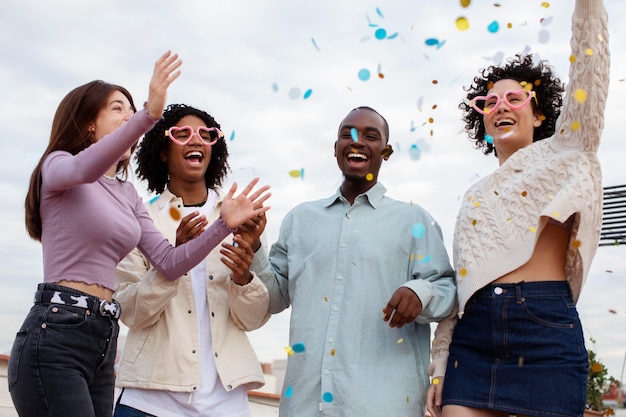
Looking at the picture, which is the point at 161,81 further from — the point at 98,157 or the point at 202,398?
the point at 202,398

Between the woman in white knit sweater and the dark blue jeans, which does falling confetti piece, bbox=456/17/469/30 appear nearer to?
the woman in white knit sweater

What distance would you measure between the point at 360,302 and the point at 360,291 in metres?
0.05

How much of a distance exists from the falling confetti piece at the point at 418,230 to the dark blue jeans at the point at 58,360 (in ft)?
4.45

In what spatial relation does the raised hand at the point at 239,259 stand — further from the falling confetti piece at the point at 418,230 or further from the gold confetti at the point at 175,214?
the falling confetti piece at the point at 418,230

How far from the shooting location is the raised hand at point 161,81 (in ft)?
8.68

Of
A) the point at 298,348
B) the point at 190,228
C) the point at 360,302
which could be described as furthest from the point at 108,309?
the point at 360,302

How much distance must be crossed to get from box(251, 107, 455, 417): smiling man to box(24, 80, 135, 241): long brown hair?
0.94 meters

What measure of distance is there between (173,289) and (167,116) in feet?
3.31

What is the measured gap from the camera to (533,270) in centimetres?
292

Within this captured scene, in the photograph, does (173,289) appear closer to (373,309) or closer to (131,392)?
(131,392)

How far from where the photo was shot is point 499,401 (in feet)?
9.21

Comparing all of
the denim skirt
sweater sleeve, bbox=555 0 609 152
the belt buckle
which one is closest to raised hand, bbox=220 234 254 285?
the belt buckle

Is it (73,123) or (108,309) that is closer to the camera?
(108,309)

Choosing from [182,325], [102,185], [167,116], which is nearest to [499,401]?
[182,325]
